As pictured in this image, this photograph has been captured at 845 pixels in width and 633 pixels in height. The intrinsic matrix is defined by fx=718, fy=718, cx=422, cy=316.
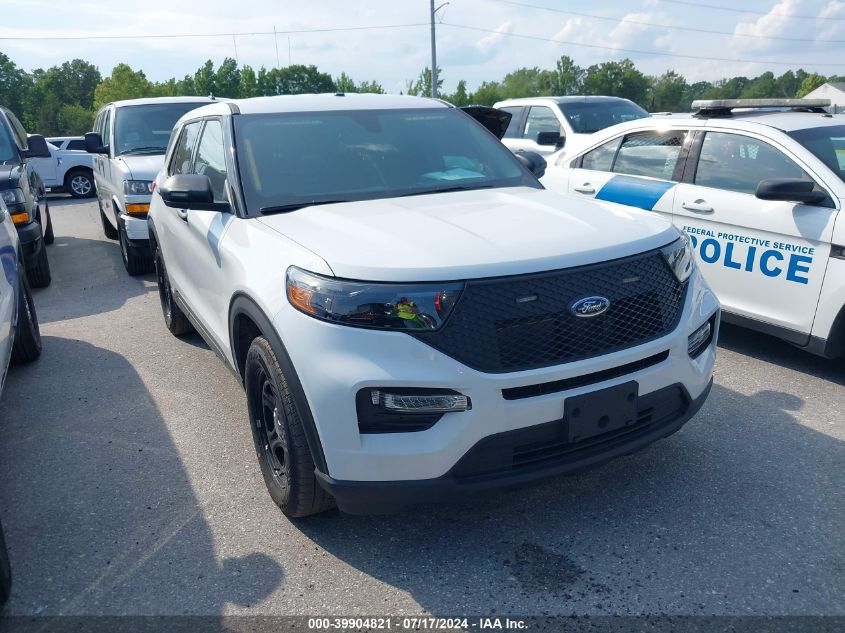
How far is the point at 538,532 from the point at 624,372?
797 millimetres

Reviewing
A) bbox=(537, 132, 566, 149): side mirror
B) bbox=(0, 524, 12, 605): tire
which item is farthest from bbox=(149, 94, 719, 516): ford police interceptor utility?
bbox=(537, 132, 566, 149): side mirror

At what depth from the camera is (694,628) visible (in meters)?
2.42

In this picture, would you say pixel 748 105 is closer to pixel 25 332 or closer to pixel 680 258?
pixel 680 258

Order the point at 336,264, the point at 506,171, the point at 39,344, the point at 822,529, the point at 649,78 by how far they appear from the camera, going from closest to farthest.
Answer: the point at 336,264
the point at 822,529
the point at 506,171
the point at 39,344
the point at 649,78

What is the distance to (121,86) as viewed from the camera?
68.9 m

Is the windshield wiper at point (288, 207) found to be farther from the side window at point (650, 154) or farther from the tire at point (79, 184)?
the tire at point (79, 184)

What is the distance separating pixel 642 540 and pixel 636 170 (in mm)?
3596

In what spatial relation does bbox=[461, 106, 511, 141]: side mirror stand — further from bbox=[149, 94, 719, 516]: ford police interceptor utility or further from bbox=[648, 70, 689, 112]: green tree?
A: bbox=[648, 70, 689, 112]: green tree

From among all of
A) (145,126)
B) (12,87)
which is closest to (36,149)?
(145,126)

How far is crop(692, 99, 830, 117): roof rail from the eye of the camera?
528 cm

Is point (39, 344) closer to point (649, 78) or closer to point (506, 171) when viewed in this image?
point (506, 171)

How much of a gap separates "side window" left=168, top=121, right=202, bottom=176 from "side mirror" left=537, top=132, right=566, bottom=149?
5641mm

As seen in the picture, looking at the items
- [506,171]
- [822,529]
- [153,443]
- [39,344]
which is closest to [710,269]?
[506,171]

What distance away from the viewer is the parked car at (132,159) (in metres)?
7.62
